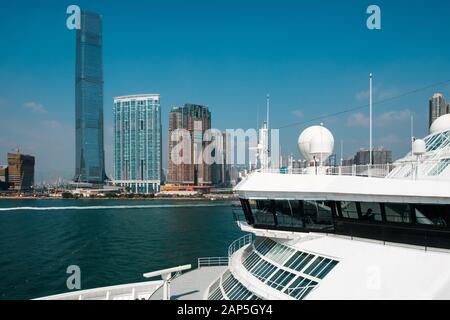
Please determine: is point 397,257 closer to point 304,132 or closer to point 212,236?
point 304,132

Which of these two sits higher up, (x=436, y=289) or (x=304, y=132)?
(x=304, y=132)

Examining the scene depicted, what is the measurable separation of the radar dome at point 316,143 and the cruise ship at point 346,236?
4.06 feet

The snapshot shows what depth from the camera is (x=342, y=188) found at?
12250mm

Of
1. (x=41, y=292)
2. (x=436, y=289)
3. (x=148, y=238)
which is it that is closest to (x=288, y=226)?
(x=436, y=289)

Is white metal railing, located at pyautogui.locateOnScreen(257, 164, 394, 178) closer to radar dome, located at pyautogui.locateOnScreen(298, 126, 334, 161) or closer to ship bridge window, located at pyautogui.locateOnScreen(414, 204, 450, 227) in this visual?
radar dome, located at pyautogui.locateOnScreen(298, 126, 334, 161)

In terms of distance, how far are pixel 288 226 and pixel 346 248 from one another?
8.25 ft

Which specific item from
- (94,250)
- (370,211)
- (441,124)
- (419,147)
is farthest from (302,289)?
(94,250)

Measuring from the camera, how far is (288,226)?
13.4 meters

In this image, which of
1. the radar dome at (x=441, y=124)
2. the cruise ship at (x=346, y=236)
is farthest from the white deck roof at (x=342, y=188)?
the radar dome at (x=441, y=124)

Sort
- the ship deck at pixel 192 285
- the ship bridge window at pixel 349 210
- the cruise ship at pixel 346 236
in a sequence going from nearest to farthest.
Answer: the cruise ship at pixel 346 236 < the ship bridge window at pixel 349 210 < the ship deck at pixel 192 285

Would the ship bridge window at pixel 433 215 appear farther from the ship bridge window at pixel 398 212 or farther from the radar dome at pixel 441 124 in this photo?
the radar dome at pixel 441 124

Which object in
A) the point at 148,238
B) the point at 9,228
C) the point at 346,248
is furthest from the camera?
the point at 9,228

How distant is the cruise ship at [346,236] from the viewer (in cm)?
972

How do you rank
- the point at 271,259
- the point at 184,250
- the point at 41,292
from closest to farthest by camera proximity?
the point at 271,259 → the point at 41,292 → the point at 184,250
